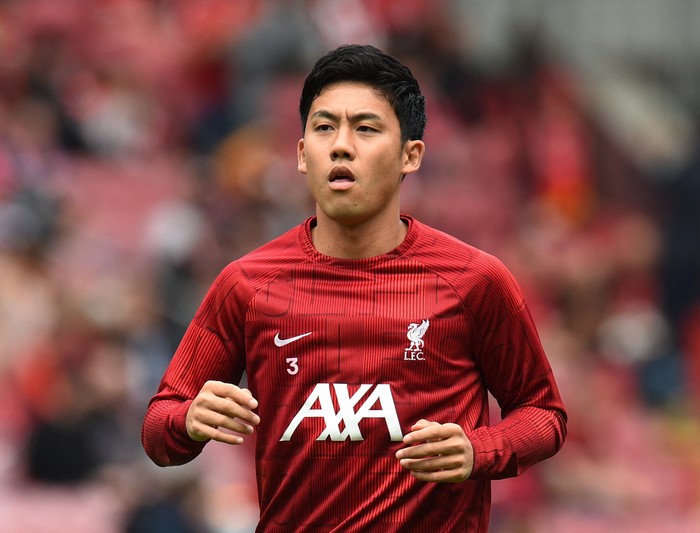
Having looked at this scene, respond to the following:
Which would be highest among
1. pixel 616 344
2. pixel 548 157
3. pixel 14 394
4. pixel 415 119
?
pixel 548 157

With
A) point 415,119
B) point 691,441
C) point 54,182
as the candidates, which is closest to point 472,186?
point 691,441

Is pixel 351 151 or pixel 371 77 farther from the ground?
pixel 371 77

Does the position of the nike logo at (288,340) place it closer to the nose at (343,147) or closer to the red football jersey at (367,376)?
the red football jersey at (367,376)

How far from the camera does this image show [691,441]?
A: 31.0 ft

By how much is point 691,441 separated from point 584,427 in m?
0.99

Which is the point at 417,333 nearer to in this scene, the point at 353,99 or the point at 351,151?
the point at 351,151

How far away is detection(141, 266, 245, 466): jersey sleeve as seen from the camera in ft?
11.7

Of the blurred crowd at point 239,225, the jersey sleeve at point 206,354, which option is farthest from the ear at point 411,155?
the blurred crowd at point 239,225

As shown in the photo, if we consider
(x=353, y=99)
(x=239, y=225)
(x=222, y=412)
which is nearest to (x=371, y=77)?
(x=353, y=99)

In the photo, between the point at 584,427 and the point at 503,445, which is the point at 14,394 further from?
the point at 503,445

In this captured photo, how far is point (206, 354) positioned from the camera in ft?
11.9

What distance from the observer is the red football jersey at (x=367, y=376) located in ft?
11.2

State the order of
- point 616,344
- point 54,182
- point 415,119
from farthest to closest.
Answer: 1. point 616,344
2. point 54,182
3. point 415,119

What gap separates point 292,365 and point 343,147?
60 centimetres
